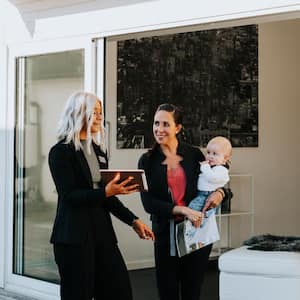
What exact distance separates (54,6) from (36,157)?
109 cm

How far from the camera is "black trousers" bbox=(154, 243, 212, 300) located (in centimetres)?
327

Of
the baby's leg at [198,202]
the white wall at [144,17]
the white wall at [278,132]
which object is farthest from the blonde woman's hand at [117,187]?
the white wall at [278,132]

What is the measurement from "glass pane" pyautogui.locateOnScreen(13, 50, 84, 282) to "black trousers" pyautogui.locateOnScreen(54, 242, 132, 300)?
66.8 inches

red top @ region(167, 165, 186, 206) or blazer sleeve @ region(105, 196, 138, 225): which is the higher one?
red top @ region(167, 165, 186, 206)

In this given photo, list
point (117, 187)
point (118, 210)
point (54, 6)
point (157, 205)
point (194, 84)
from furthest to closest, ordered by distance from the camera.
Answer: point (194, 84) < point (54, 6) < point (157, 205) < point (118, 210) < point (117, 187)

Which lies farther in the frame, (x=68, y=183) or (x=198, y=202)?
(x=198, y=202)

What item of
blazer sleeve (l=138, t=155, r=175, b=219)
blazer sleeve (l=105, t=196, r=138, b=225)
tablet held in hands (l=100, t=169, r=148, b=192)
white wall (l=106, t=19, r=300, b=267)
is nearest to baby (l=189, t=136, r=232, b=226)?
blazer sleeve (l=138, t=155, r=175, b=219)

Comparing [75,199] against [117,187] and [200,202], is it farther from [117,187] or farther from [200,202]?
[200,202]

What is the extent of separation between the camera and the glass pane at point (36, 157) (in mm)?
4582

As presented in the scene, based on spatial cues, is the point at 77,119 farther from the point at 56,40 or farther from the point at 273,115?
the point at 273,115

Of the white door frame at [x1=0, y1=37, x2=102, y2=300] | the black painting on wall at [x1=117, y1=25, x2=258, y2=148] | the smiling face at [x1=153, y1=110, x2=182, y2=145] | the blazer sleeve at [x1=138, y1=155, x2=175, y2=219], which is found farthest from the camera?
the black painting on wall at [x1=117, y1=25, x2=258, y2=148]

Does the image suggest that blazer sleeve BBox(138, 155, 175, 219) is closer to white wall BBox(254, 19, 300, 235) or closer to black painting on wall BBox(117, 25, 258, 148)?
black painting on wall BBox(117, 25, 258, 148)

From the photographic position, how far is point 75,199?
110 inches

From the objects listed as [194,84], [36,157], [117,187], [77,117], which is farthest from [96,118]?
[194,84]
